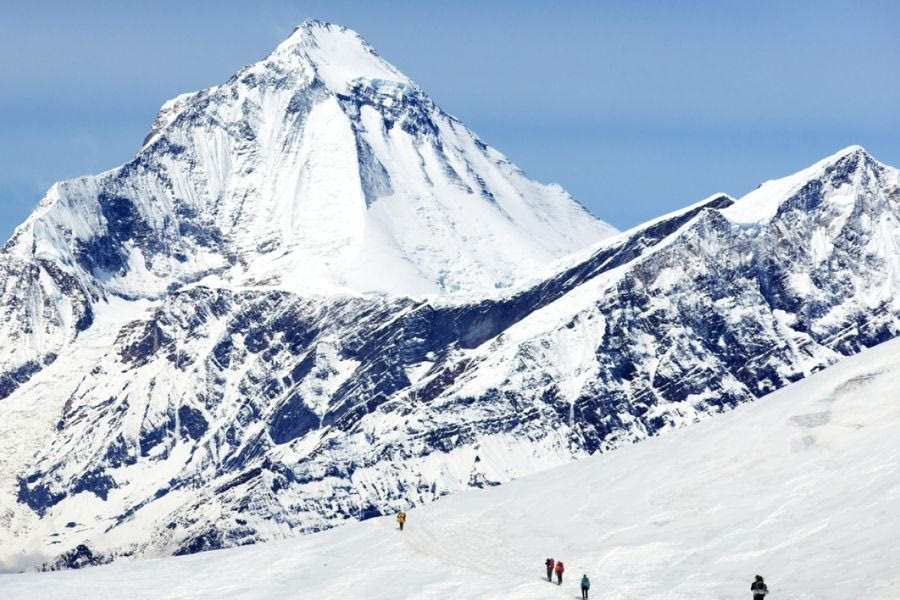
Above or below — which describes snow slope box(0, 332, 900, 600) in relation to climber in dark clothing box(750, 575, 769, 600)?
above

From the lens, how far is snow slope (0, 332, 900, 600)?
153375 millimetres

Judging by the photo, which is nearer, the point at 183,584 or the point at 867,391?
the point at 183,584

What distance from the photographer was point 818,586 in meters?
143

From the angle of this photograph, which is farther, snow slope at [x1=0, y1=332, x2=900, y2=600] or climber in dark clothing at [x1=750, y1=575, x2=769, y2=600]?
snow slope at [x1=0, y1=332, x2=900, y2=600]

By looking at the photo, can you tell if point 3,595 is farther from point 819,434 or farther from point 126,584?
point 819,434

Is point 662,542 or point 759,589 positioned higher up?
point 662,542

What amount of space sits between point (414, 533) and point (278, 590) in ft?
74.2

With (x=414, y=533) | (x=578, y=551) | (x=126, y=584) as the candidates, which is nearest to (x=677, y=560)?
(x=578, y=551)

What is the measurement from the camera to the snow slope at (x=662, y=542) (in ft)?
503

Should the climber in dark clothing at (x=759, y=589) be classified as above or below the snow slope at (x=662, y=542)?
below

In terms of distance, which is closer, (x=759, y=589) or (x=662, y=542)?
(x=759, y=589)

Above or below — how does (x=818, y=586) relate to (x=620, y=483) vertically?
below

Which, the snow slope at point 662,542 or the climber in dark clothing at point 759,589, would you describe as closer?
the climber in dark clothing at point 759,589

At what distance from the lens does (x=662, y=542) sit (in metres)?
170
